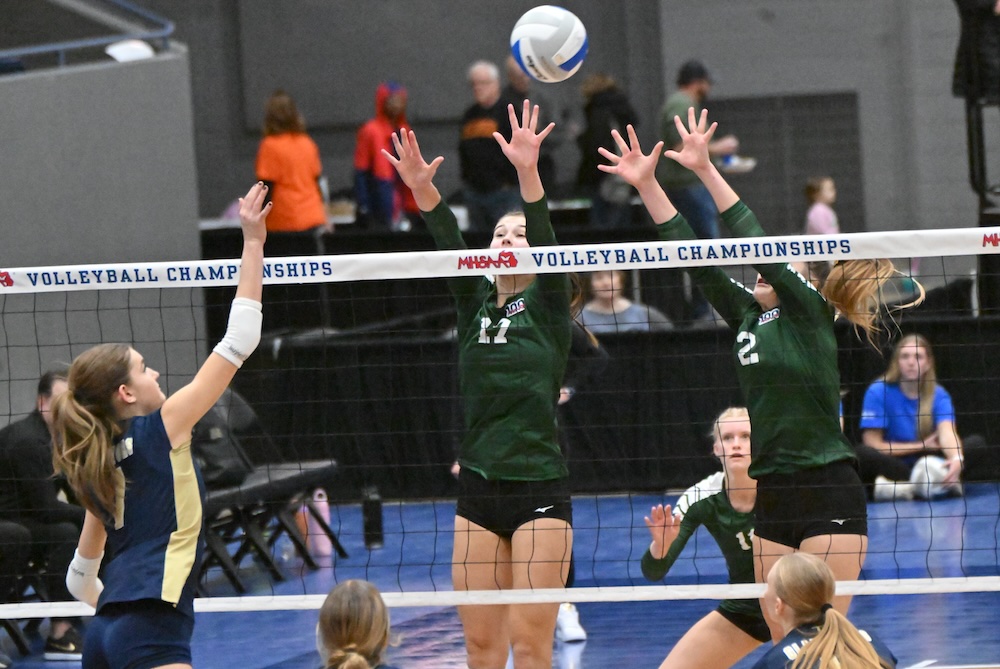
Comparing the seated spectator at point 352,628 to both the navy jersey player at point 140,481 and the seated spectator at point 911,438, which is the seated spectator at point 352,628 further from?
the seated spectator at point 911,438

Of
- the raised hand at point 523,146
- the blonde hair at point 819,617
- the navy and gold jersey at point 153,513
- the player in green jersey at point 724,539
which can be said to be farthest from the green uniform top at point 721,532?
the navy and gold jersey at point 153,513

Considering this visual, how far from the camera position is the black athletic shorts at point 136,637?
3.77 meters

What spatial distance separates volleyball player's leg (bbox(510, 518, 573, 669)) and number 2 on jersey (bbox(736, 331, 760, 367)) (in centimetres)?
85

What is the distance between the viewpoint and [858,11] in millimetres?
16047

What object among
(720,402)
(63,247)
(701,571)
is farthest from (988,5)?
(63,247)

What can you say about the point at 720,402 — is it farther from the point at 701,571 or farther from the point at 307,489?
the point at 307,489

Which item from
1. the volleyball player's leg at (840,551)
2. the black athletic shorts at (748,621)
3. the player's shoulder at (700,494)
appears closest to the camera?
the volleyball player's leg at (840,551)

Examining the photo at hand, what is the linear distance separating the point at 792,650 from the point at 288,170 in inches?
A: 350

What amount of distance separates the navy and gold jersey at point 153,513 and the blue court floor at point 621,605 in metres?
2.22

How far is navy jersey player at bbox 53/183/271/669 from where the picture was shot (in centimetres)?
382

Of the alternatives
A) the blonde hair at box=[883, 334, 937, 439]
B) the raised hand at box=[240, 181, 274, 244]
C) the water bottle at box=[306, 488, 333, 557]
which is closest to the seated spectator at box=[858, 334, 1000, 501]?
the blonde hair at box=[883, 334, 937, 439]

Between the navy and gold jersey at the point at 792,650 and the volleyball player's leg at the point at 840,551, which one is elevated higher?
the volleyball player's leg at the point at 840,551

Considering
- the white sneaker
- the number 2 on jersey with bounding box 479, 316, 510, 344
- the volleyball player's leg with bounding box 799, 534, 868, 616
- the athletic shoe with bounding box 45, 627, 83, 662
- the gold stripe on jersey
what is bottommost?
the white sneaker

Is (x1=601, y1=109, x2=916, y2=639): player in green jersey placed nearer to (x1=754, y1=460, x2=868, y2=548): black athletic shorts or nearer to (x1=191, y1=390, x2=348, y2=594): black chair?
(x1=754, y1=460, x2=868, y2=548): black athletic shorts
